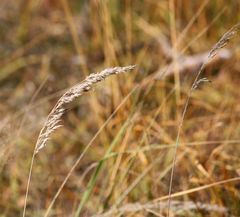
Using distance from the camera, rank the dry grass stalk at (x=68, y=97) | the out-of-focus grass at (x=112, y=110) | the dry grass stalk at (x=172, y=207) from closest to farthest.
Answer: the dry grass stalk at (x=68, y=97)
the dry grass stalk at (x=172, y=207)
the out-of-focus grass at (x=112, y=110)

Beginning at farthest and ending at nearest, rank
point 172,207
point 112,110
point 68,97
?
point 112,110, point 172,207, point 68,97

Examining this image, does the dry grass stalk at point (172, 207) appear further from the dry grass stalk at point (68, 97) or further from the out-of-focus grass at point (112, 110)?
the dry grass stalk at point (68, 97)

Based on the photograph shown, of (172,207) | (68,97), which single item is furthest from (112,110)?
(68,97)

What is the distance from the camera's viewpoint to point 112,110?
247cm

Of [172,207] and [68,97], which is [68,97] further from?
[172,207]

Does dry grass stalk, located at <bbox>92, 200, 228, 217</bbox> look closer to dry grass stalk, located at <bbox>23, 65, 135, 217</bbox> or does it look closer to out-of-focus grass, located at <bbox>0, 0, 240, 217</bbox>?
out-of-focus grass, located at <bbox>0, 0, 240, 217</bbox>

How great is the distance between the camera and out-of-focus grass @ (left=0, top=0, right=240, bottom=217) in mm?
1841

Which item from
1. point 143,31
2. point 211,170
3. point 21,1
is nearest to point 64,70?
point 143,31

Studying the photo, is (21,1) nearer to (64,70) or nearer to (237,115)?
(64,70)

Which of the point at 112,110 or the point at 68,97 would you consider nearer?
the point at 68,97

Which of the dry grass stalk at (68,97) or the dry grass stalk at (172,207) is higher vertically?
the dry grass stalk at (68,97)

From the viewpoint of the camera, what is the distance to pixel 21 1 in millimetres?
3771

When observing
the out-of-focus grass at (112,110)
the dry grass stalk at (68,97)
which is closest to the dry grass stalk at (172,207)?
the out-of-focus grass at (112,110)

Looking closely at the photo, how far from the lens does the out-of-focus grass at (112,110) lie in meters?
1.84
